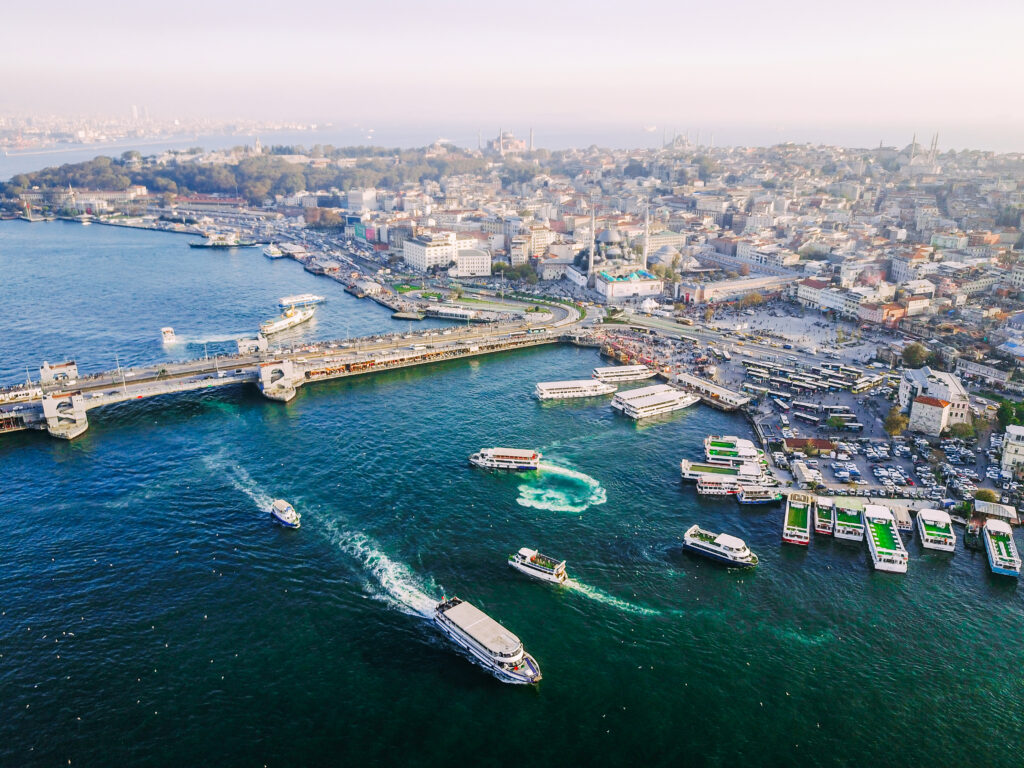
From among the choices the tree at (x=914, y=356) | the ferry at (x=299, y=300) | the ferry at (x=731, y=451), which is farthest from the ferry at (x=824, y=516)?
the ferry at (x=299, y=300)

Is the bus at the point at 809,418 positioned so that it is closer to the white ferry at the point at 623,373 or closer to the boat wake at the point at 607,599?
the white ferry at the point at 623,373

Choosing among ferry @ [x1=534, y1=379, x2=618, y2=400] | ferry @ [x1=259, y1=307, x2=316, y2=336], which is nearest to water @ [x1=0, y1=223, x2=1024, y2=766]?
ferry @ [x1=534, y1=379, x2=618, y2=400]

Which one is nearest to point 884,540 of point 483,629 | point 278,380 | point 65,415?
point 483,629

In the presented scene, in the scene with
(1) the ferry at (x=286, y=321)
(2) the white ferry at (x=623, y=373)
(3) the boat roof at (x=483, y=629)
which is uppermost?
(1) the ferry at (x=286, y=321)

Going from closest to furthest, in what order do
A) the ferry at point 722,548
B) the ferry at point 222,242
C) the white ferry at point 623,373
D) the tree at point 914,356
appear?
the ferry at point 722,548, the white ferry at point 623,373, the tree at point 914,356, the ferry at point 222,242

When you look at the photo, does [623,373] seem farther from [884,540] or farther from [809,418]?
[884,540]
